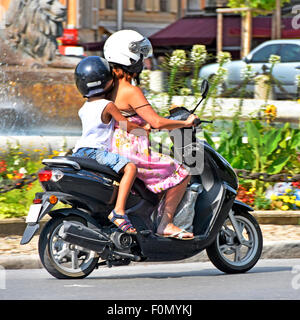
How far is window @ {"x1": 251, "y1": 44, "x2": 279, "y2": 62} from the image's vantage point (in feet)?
76.6

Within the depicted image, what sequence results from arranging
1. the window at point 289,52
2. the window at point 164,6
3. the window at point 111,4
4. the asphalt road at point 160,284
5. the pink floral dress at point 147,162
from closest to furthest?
the asphalt road at point 160,284 < the pink floral dress at point 147,162 < the window at point 289,52 < the window at point 111,4 < the window at point 164,6

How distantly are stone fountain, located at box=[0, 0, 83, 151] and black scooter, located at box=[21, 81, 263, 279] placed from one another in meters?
5.78

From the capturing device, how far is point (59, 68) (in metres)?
13.2

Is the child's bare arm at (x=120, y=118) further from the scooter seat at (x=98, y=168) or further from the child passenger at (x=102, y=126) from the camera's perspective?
the scooter seat at (x=98, y=168)

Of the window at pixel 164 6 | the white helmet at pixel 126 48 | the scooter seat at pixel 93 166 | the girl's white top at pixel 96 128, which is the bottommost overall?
the scooter seat at pixel 93 166

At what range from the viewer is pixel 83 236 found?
642cm

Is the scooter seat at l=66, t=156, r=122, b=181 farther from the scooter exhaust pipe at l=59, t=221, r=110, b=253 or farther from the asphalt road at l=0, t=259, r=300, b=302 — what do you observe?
the asphalt road at l=0, t=259, r=300, b=302

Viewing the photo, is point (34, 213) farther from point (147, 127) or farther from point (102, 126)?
point (147, 127)

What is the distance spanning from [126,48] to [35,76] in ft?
21.5

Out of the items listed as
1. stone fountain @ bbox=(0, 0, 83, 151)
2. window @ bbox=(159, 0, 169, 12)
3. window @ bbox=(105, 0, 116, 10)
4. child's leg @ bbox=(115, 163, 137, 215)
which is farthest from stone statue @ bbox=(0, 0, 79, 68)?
window @ bbox=(159, 0, 169, 12)

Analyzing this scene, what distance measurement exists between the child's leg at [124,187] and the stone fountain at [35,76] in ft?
20.1

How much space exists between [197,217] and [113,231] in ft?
2.23

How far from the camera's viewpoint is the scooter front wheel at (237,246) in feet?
23.1

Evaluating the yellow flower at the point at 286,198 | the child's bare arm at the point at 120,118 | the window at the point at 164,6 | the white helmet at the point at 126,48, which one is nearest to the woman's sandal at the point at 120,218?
the child's bare arm at the point at 120,118
